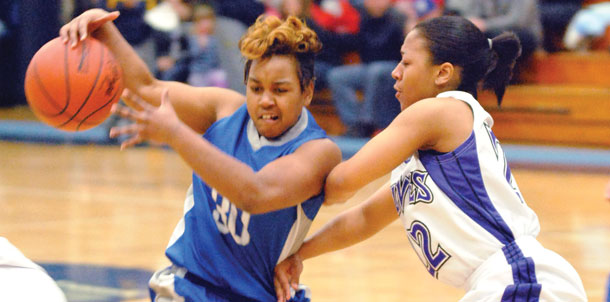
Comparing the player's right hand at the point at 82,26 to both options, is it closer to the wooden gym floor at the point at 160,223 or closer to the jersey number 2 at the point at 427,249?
the jersey number 2 at the point at 427,249

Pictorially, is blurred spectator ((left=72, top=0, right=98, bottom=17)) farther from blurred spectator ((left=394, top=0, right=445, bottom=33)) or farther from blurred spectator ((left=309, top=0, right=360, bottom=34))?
blurred spectator ((left=394, top=0, right=445, bottom=33))

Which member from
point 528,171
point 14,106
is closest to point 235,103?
point 528,171

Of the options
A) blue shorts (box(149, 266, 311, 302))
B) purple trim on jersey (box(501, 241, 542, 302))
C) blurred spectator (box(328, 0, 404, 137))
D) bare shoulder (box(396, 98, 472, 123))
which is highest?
bare shoulder (box(396, 98, 472, 123))

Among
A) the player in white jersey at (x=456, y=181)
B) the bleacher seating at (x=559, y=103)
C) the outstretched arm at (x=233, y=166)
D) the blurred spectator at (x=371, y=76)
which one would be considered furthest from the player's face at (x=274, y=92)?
the bleacher seating at (x=559, y=103)

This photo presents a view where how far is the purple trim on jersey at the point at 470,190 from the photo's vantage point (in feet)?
8.41

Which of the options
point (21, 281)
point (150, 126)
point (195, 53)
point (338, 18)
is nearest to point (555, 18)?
point (338, 18)

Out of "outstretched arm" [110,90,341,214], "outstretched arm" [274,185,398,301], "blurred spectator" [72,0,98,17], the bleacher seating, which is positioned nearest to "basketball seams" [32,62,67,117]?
"outstretched arm" [110,90,341,214]

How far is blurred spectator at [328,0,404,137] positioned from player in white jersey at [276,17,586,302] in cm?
687

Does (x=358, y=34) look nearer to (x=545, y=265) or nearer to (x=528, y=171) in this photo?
(x=528, y=171)

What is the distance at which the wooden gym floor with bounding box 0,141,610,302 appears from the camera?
15.4ft

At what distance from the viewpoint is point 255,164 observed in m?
2.81

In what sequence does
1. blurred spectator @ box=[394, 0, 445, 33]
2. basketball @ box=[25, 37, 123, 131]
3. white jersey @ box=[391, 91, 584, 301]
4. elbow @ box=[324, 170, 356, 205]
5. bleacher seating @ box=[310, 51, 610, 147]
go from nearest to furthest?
white jersey @ box=[391, 91, 584, 301] < elbow @ box=[324, 170, 356, 205] < basketball @ box=[25, 37, 123, 131] < bleacher seating @ box=[310, 51, 610, 147] < blurred spectator @ box=[394, 0, 445, 33]

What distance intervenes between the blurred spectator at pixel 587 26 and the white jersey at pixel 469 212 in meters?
7.88

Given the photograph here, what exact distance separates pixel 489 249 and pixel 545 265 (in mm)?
152
